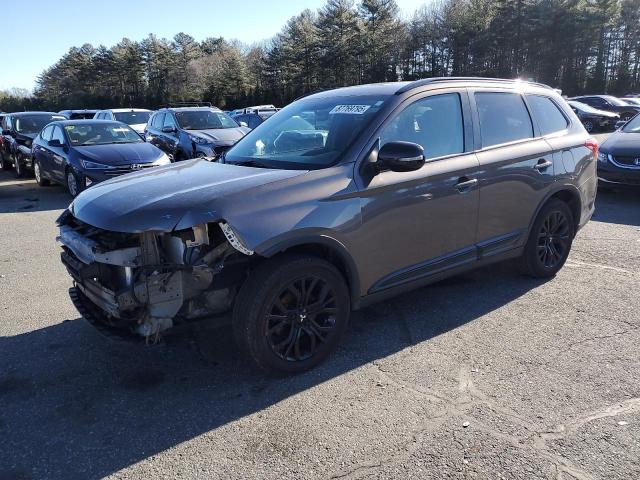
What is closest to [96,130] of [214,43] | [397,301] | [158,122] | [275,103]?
[158,122]

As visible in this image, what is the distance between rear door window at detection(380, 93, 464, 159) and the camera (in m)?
3.86

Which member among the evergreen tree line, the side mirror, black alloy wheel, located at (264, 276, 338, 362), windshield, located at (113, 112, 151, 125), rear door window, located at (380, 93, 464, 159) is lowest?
black alloy wheel, located at (264, 276, 338, 362)

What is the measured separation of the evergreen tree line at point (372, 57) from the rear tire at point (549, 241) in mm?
50467

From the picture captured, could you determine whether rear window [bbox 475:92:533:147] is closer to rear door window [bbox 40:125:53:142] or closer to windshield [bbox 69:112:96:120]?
rear door window [bbox 40:125:53:142]

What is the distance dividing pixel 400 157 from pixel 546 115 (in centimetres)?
243

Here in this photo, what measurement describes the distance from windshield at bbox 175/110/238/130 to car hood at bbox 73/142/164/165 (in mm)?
2150

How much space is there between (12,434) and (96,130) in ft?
30.2

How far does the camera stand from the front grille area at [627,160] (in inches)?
350

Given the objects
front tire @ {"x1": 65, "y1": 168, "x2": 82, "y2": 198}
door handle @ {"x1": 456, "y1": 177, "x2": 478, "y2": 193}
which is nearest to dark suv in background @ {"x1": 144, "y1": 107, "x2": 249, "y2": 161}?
A: front tire @ {"x1": 65, "y1": 168, "x2": 82, "y2": 198}

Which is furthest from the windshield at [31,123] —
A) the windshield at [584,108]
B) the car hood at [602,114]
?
the car hood at [602,114]

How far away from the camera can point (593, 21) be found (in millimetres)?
48188

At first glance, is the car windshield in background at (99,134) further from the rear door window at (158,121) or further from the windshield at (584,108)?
the windshield at (584,108)

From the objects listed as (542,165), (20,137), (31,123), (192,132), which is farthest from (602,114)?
(20,137)

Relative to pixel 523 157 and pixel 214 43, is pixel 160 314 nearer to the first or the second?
pixel 523 157
